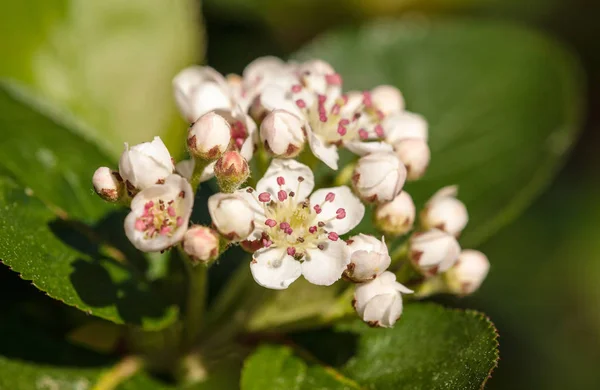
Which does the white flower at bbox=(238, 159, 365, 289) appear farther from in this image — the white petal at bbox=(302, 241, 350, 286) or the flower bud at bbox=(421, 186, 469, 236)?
the flower bud at bbox=(421, 186, 469, 236)

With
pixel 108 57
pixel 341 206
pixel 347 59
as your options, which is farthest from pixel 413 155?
pixel 108 57

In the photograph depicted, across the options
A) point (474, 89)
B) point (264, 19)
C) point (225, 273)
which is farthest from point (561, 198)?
point (225, 273)

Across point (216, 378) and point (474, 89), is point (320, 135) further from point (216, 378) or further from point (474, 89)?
point (474, 89)

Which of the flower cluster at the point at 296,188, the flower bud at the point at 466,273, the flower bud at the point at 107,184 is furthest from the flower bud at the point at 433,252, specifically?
the flower bud at the point at 107,184

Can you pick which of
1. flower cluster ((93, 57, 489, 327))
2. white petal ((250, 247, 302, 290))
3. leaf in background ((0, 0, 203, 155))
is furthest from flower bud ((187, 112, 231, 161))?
leaf in background ((0, 0, 203, 155))

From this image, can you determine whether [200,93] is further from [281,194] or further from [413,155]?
[413,155]
